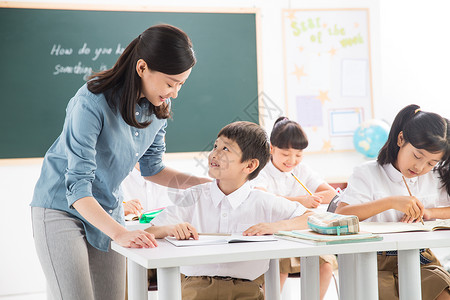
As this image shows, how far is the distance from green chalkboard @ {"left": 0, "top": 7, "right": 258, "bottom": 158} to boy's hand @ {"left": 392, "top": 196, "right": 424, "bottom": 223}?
248 centimetres

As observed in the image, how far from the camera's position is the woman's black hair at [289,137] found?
3.09 metres

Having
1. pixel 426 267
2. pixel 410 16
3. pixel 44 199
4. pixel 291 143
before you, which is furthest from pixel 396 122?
pixel 410 16

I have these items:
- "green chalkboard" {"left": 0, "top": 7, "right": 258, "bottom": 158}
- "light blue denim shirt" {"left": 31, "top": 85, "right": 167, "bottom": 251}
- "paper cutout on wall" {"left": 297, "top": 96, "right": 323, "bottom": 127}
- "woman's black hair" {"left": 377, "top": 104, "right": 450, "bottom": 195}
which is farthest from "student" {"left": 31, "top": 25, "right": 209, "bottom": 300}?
"paper cutout on wall" {"left": 297, "top": 96, "right": 323, "bottom": 127}

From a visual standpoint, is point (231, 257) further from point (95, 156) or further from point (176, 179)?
point (176, 179)

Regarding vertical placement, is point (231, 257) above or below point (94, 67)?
below

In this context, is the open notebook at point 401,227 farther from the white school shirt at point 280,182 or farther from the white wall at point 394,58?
the white wall at point 394,58

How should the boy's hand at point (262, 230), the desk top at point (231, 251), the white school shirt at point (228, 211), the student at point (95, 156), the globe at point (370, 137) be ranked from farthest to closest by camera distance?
the globe at point (370, 137)
the white school shirt at point (228, 211)
the boy's hand at point (262, 230)
the student at point (95, 156)
the desk top at point (231, 251)

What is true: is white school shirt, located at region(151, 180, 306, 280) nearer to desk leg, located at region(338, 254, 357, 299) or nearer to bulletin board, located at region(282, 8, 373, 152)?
desk leg, located at region(338, 254, 357, 299)

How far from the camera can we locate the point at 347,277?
1533mm

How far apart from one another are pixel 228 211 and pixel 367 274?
23.2 inches

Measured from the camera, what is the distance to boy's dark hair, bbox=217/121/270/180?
2012 mm

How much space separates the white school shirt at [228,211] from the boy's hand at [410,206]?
12.2 inches

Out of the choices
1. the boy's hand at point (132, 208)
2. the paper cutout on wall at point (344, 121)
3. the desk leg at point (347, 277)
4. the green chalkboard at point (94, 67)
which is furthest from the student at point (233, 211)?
the paper cutout on wall at point (344, 121)

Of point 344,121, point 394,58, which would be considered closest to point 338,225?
point 344,121
